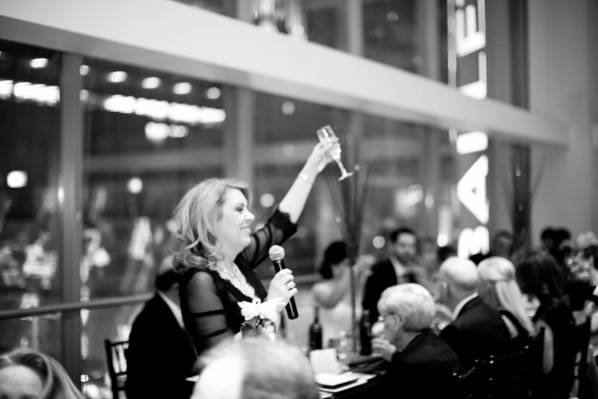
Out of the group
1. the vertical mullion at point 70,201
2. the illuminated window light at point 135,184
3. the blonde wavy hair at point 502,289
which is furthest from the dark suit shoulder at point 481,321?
the illuminated window light at point 135,184

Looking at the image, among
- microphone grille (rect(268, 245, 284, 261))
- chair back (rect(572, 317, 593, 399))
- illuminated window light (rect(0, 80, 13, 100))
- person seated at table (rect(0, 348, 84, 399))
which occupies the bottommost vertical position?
chair back (rect(572, 317, 593, 399))

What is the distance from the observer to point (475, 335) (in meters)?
3.13

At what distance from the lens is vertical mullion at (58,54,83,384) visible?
3.86m

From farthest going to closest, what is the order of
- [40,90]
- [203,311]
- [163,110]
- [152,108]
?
[163,110], [152,108], [40,90], [203,311]

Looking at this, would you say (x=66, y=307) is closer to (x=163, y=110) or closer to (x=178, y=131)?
(x=163, y=110)

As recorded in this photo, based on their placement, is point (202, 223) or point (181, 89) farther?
point (181, 89)

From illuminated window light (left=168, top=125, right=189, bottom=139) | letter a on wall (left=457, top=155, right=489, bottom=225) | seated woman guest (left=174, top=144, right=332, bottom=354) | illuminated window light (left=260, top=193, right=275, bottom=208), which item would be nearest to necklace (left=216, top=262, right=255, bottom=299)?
seated woman guest (left=174, top=144, right=332, bottom=354)

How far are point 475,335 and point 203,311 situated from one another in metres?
1.62

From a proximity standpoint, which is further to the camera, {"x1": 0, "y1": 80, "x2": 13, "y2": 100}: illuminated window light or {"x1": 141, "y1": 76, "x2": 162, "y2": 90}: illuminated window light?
{"x1": 141, "y1": 76, "x2": 162, "y2": 90}: illuminated window light

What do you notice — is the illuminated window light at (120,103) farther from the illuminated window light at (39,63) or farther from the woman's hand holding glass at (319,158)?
the woman's hand holding glass at (319,158)

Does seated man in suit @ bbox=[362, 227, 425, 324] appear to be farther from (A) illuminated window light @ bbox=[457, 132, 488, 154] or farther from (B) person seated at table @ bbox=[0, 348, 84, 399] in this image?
(A) illuminated window light @ bbox=[457, 132, 488, 154]

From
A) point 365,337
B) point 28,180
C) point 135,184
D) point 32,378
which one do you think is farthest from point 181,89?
point 32,378

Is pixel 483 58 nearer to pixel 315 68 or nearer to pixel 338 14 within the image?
pixel 338 14

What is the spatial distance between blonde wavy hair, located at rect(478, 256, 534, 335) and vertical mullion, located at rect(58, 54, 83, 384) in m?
2.53
